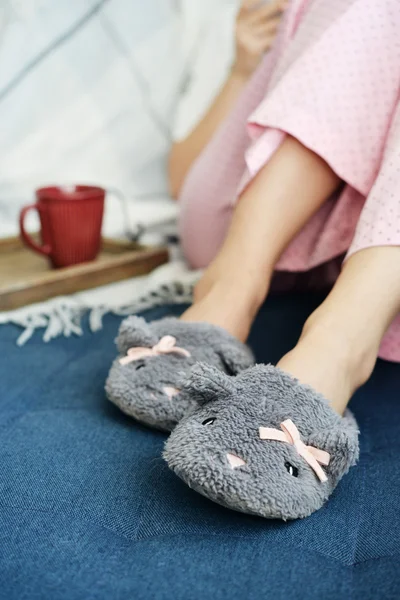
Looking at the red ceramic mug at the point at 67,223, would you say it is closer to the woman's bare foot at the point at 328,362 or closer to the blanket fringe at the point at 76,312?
the blanket fringe at the point at 76,312

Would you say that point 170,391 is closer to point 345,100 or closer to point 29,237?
point 345,100

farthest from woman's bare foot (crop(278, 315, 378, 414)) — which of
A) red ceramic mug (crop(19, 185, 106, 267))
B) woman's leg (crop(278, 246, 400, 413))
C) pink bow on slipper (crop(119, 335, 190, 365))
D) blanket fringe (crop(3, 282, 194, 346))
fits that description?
red ceramic mug (crop(19, 185, 106, 267))

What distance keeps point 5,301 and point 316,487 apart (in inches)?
20.6

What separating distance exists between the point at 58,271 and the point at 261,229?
0.39 m

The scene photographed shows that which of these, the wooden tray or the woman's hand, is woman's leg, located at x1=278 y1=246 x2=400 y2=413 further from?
the woman's hand

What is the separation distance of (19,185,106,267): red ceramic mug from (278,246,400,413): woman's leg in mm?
486

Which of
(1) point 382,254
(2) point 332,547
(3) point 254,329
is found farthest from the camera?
(3) point 254,329

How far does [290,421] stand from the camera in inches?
17.5

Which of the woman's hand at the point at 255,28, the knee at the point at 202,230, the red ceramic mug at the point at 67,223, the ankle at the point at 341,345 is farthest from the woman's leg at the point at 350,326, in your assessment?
the woman's hand at the point at 255,28

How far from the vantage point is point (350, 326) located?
52 cm

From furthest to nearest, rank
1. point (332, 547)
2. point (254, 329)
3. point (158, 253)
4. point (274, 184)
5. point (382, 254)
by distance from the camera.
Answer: point (158, 253), point (254, 329), point (274, 184), point (382, 254), point (332, 547)

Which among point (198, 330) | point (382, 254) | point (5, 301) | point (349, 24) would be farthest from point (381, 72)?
point (5, 301)

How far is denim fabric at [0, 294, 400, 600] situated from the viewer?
37 centimetres

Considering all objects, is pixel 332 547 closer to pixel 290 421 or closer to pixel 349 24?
pixel 290 421
